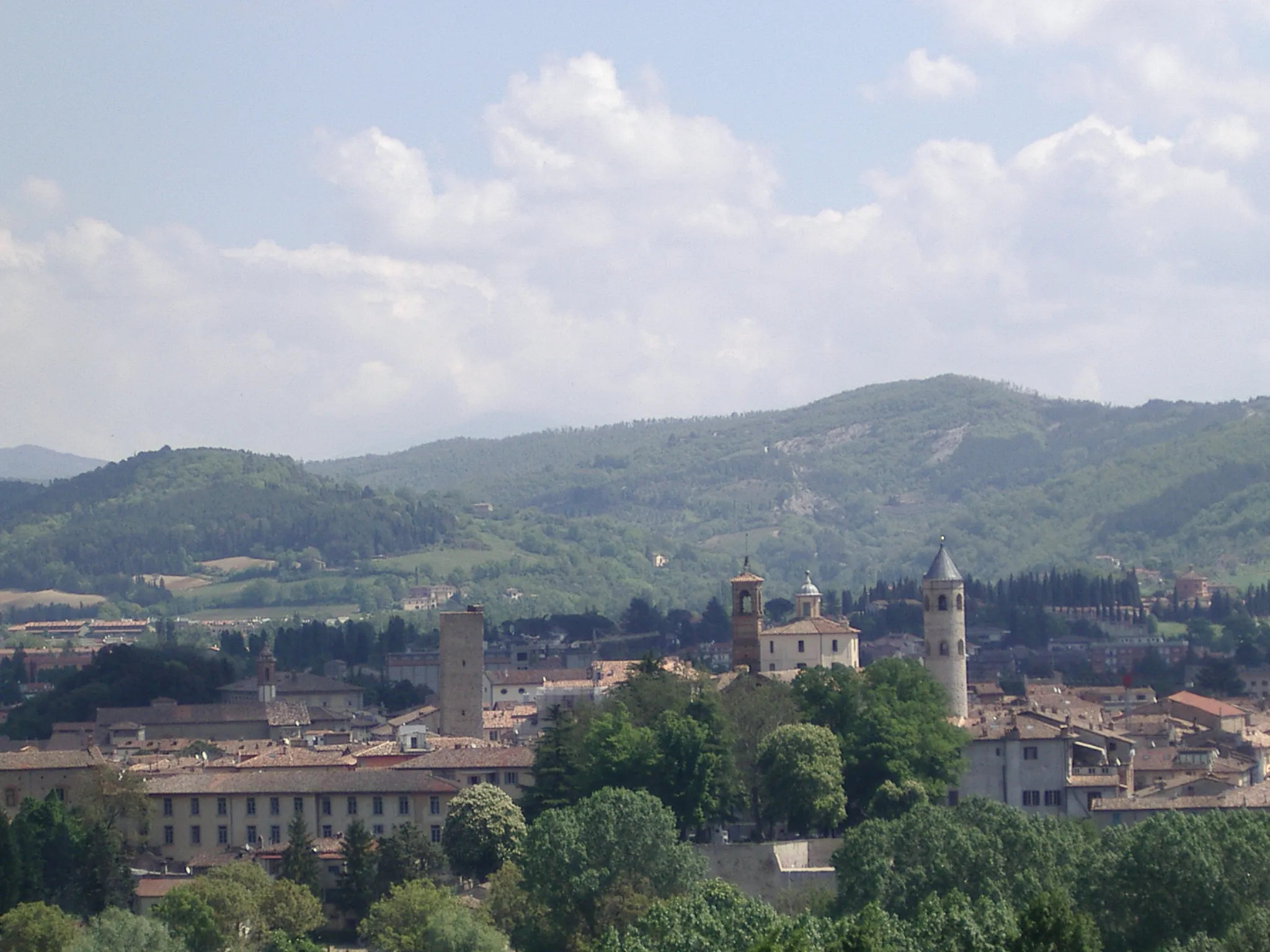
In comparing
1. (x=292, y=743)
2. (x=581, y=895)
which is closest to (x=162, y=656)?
(x=292, y=743)

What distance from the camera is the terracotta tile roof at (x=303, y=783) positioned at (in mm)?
73125

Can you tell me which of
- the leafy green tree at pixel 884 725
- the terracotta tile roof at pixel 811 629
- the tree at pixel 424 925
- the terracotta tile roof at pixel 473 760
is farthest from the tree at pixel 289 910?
the terracotta tile roof at pixel 811 629

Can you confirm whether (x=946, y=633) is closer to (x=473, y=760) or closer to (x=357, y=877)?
(x=473, y=760)

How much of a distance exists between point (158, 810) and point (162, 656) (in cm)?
4881

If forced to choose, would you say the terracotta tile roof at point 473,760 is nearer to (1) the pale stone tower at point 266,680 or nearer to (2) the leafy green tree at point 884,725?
(2) the leafy green tree at point 884,725

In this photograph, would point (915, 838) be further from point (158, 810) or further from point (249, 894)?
point (158, 810)

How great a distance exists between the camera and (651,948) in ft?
151

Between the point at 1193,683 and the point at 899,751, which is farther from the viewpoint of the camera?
the point at 1193,683

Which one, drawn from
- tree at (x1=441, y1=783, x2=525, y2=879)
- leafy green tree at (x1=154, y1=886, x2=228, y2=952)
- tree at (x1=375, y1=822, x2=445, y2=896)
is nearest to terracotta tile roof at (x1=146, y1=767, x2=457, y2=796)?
tree at (x1=441, y1=783, x2=525, y2=879)

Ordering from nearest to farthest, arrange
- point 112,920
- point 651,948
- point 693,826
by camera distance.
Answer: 1. point 651,948
2. point 112,920
3. point 693,826

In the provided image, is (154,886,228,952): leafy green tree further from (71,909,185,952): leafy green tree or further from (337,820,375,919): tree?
(337,820,375,919): tree

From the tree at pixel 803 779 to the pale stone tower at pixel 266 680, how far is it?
50.6 metres

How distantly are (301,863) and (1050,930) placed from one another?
30345mm

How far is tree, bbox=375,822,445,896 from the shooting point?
6462cm
